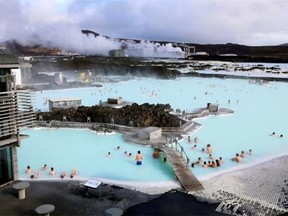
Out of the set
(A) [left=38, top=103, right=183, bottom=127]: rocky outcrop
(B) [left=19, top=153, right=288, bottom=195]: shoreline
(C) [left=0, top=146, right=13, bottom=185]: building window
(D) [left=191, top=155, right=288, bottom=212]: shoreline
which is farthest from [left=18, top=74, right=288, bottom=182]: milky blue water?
(C) [left=0, top=146, right=13, bottom=185]: building window

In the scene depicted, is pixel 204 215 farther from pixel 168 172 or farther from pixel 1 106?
pixel 1 106

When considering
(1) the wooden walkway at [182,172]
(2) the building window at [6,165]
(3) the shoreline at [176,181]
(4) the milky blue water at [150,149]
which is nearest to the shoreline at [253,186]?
(3) the shoreline at [176,181]

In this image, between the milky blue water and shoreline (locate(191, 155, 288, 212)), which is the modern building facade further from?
shoreline (locate(191, 155, 288, 212))

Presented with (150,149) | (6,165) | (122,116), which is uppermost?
(6,165)

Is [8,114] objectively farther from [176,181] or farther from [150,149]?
[150,149]

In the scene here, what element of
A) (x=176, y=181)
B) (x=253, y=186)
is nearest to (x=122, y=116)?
(x=176, y=181)

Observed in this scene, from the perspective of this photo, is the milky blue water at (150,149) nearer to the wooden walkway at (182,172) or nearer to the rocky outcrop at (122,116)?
the wooden walkway at (182,172)
